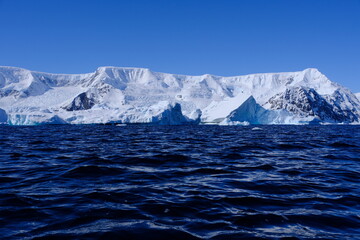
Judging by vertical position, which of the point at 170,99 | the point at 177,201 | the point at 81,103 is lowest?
the point at 177,201

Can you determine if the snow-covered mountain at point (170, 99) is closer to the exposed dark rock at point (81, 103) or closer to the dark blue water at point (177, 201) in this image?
the exposed dark rock at point (81, 103)

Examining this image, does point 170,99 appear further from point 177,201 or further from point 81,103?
point 177,201

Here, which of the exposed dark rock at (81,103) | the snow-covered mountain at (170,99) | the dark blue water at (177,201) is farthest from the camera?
the exposed dark rock at (81,103)

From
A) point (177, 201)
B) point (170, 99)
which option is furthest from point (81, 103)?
point (177, 201)

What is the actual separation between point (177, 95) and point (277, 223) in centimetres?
12829

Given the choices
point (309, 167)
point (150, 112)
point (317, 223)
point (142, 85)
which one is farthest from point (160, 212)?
point (142, 85)

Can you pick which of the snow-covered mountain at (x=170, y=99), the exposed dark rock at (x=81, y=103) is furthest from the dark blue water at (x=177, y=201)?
the exposed dark rock at (x=81, y=103)

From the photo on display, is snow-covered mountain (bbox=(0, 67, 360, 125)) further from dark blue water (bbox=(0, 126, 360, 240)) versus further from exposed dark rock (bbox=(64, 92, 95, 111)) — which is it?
dark blue water (bbox=(0, 126, 360, 240))

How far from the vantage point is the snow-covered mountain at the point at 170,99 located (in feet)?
220

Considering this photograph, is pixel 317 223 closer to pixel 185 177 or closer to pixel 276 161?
pixel 185 177

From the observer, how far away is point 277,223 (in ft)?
13.5

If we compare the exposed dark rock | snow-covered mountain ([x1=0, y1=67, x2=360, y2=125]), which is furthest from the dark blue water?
the exposed dark rock

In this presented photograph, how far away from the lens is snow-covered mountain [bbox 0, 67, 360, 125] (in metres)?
66.9

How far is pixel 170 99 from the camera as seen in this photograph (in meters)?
123
